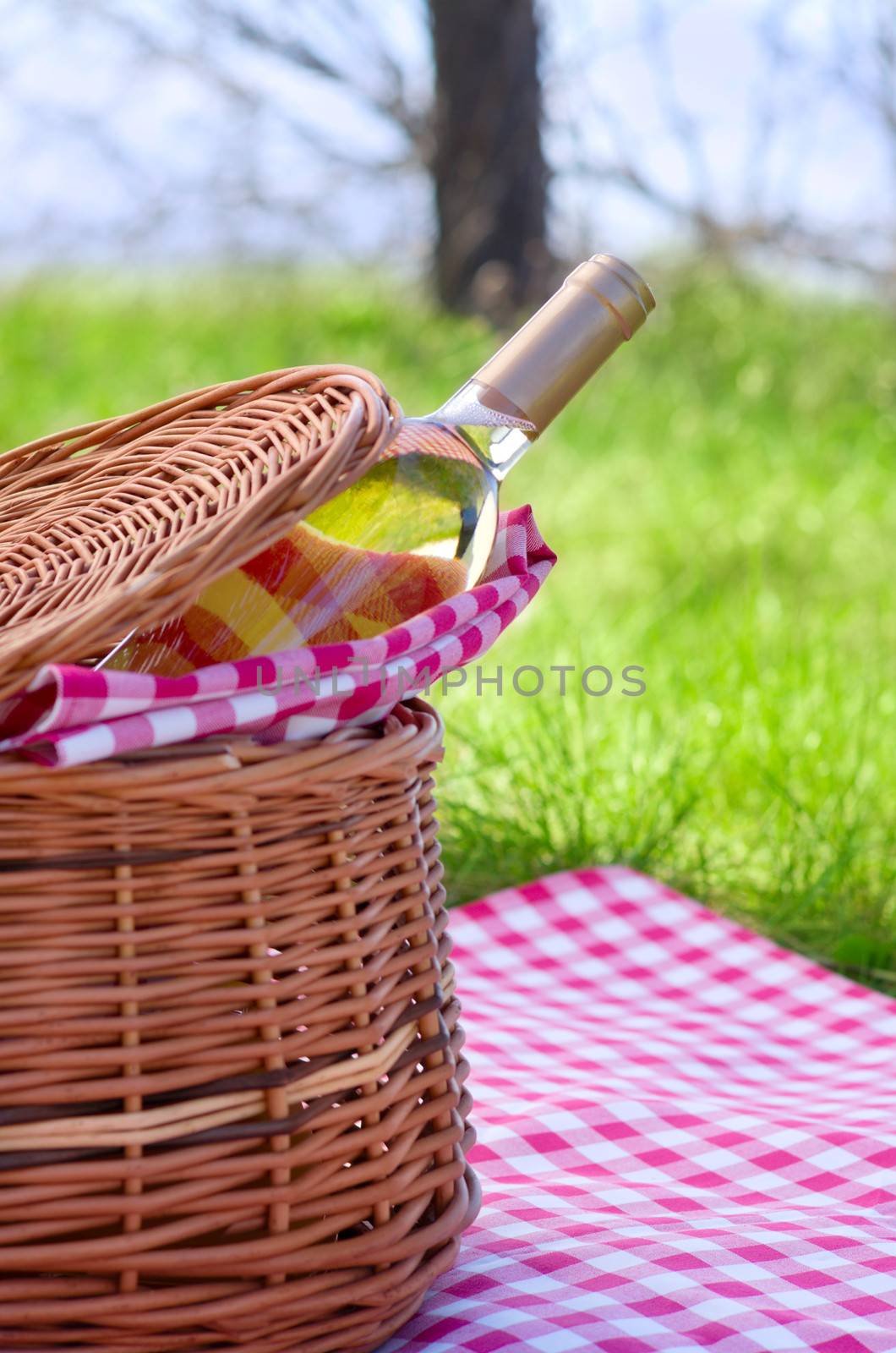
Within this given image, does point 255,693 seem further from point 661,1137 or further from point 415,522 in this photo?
point 661,1137

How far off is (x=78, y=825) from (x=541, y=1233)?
0.46 meters

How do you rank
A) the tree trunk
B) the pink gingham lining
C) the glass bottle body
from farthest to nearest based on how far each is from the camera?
the tree trunk, the glass bottle body, the pink gingham lining

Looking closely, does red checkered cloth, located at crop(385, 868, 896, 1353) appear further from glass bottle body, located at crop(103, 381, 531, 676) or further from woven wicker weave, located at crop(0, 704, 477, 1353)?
glass bottle body, located at crop(103, 381, 531, 676)

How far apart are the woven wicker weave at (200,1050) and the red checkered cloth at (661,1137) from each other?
0.45 feet

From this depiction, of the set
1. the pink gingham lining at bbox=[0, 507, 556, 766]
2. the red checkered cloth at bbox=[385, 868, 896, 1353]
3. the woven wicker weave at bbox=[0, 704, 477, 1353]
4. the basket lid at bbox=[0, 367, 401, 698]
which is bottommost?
the red checkered cloth at bbox=[385, 868, 896, 1353]

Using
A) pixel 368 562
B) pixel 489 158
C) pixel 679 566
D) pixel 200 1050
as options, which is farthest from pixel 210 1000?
pixel 489 158

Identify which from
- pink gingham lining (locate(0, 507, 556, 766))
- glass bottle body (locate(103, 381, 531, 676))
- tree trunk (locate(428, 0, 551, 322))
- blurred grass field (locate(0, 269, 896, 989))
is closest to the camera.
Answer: pink gingham lining (locate(0, 507, 556, 766))

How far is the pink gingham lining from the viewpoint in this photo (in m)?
0.68

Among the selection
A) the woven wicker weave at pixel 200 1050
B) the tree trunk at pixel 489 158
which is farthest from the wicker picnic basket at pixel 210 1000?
the tree trunk at pixel 489 158

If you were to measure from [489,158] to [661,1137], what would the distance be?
347 cm

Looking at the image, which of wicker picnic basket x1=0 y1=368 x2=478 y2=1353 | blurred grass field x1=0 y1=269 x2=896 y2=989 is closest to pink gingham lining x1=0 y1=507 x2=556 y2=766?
wicker picnic basket x1=0 y1=368 x2=478 y2=1353

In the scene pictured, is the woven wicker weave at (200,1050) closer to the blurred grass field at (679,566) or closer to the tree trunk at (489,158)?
the blurred grass field at (679,566)

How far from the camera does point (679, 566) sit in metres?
2.90

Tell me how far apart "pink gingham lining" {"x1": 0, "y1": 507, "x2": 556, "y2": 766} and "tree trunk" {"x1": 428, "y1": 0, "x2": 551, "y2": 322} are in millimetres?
3286
